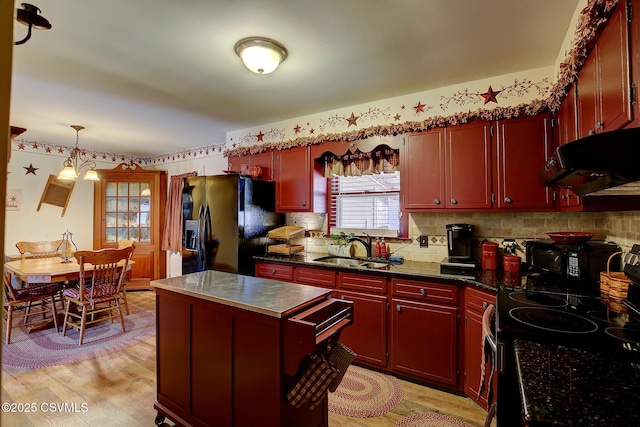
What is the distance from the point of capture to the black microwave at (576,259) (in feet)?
6.61

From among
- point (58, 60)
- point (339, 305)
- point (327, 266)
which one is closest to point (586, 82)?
point (339, 305)

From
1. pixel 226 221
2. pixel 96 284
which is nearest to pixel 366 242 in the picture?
pixel 226 221

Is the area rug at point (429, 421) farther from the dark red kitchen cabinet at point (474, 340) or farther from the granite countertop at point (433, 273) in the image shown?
the granite countertop at point (433, 273)

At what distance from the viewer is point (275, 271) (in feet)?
11.0

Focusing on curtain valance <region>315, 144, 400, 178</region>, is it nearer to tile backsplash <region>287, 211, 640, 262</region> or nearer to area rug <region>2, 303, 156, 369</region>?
tile backsplash <region>287, 211, 640, 262</region>

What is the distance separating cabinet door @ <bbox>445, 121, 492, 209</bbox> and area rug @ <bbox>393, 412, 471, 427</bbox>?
61.4 inches

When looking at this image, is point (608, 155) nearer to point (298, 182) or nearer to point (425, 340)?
point (425, 340)

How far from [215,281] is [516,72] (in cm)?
281

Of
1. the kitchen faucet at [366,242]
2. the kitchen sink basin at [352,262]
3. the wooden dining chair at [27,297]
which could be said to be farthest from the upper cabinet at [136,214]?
the kitchen faucet at [366,242]

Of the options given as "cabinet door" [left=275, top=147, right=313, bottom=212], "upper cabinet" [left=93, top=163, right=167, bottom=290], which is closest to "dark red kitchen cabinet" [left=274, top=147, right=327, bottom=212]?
"cabinet door" [left=275, top=147, right=313, bottom=212]

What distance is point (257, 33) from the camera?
2.07m

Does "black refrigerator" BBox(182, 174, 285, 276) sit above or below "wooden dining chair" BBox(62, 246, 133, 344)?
above

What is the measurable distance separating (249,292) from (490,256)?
1954mm

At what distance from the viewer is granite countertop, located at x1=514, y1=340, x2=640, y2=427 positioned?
0.76m
